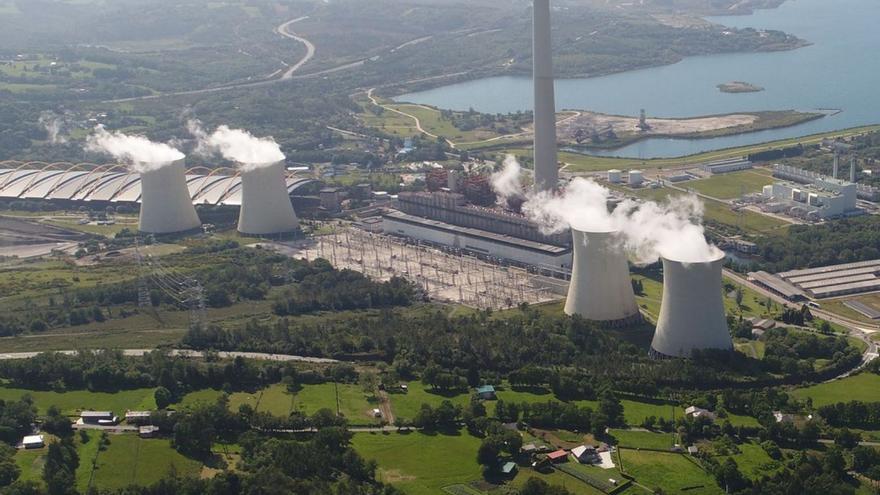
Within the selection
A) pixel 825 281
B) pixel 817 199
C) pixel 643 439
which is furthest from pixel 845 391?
pixel 817 199

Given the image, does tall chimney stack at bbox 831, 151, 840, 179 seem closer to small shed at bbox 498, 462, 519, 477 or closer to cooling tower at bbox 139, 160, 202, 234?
cooling tower at bbox 139, 160, 202, 234

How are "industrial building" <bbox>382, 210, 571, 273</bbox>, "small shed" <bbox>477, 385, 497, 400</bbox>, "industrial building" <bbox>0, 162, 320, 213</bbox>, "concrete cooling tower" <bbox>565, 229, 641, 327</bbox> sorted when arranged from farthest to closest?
"industrial building" <bbox>0, 162, 320, 213</bbox>, "industrial building" <bbox>382, 210, 571, 273</bbox>, "concrete cooling tower" <bbox>565, 229, 641, 327</bbox>, "small shed" <bbox>477, 385, 497, 400</bbox>

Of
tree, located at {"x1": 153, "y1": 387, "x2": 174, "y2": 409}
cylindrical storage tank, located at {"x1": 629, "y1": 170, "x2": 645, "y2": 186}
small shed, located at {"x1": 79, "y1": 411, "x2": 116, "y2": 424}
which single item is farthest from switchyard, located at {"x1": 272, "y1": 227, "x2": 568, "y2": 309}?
cylindrical storage tank, located at {"x1": 629, "y1": 170, "x2": 645, "y2": 186}

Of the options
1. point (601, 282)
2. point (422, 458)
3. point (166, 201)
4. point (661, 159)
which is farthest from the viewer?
point (661, 159)

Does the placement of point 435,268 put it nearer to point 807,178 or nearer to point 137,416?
point 137,416

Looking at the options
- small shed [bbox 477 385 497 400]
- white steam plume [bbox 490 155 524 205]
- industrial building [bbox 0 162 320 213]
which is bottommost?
small shed [bbox 477 385 497 400]
